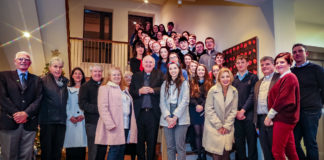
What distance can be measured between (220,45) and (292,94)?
3.17 metres

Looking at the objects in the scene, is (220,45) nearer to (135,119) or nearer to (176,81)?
(176,81)

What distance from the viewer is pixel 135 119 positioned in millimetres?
2814

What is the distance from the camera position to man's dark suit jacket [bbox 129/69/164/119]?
283cm

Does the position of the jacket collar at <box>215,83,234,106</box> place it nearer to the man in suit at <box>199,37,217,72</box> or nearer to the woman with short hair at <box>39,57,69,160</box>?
the man in suit at <box>199,37,217,72</box>

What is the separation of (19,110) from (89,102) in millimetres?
757

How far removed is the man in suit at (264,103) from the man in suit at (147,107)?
1.24m

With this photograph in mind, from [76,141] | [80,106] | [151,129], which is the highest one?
[80,106]

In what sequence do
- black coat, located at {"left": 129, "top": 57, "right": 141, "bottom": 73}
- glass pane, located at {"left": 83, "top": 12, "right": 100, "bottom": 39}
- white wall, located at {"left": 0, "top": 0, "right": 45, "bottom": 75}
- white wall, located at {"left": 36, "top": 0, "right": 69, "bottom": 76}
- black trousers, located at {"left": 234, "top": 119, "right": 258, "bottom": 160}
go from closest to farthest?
black trousers, located at {"left": 234, "top": 119, "right": 258, "bottom": 160} < black coat, located at {"left": 129, "top": 57, "right": 141, "bottom": 73} < white wall, located at {"left": 0, "top": 0, "right": 45, "bottom": 75} < white wall, located at {"left": 36, "top": 0, "right": 69, "bottom": 76} < glass pane, located at {"left": 83, "top": 12, "right": 100, "bottom": 39}

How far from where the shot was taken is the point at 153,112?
2.81 m

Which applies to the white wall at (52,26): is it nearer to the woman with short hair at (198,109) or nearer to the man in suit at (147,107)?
the man in suit at (147,107)

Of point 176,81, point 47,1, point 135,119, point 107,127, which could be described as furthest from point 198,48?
point 47,1

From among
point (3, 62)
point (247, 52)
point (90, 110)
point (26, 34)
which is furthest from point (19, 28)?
point (247, 52)

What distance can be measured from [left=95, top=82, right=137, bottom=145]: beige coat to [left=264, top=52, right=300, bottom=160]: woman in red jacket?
156cm

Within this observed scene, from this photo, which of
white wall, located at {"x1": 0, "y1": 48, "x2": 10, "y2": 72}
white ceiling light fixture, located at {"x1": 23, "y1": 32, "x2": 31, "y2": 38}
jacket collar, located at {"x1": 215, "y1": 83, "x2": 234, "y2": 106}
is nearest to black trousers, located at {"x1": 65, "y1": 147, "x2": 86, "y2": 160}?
jacket collar, located at {"x1": 215, "y1": 83, "x2": 234, "y2": 106}
